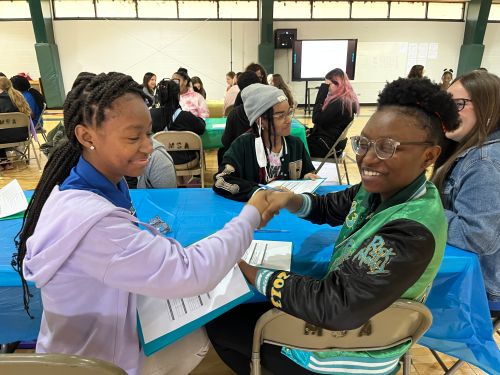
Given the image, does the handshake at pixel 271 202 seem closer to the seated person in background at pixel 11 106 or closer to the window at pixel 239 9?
the seated person in background at pixel 11 106

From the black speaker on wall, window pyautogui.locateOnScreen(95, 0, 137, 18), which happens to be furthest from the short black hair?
window pyautogui.locateOnScreen(95, 0, 137, 18)

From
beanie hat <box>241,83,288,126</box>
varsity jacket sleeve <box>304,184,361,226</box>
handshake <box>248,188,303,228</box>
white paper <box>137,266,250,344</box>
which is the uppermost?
beanie hat <box>241,83,288,126</box>

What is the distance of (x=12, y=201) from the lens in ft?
5.84

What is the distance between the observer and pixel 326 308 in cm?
91

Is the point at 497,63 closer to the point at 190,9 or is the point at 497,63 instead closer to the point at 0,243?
the point at 190,9

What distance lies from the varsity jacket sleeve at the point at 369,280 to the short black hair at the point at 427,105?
0.28 m

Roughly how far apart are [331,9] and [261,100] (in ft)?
31.1

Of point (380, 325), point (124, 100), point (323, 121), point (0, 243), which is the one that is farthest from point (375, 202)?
point (323, 121)

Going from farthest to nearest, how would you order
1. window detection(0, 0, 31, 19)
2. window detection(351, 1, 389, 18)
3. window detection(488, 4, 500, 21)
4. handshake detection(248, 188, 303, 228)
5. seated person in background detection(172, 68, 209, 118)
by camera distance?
window detection(488, 4, 500, 21) < window detection(351, 1, 389, 18) < window detection(0, 0, 31, 19) < seated person in background detection(172, 68, 209, 118) < handshake detection(248, 188, 303, 228)

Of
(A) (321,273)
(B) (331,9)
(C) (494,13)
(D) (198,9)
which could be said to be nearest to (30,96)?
(A) (321,273)

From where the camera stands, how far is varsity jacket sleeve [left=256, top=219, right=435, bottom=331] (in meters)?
0.87

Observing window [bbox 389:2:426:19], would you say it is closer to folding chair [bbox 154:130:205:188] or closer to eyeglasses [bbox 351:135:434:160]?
folding chair [bbox 154:130:205:188]

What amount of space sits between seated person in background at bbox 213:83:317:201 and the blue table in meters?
0.45

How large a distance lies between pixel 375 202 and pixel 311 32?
33.0 ft
